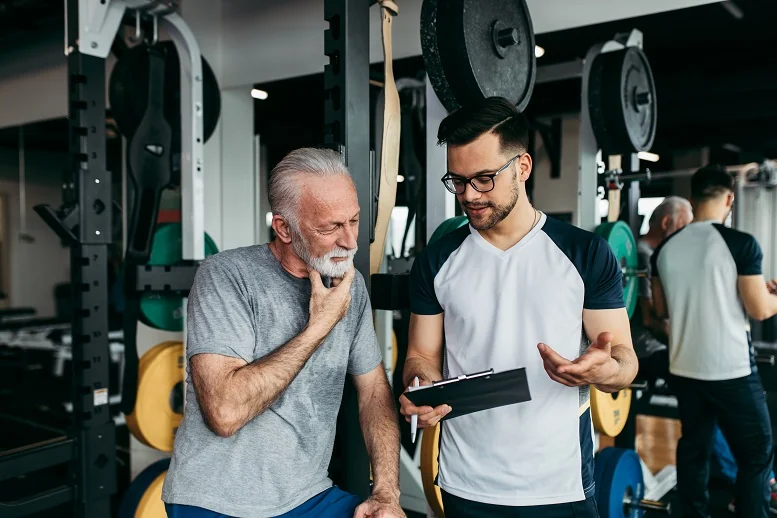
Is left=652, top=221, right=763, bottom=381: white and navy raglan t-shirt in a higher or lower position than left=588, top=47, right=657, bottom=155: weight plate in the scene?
lower

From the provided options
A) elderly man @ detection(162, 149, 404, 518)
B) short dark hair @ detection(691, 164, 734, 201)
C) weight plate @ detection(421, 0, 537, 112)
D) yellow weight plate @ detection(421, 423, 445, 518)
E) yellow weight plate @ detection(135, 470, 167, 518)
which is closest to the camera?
elderly man @ detection(162, 149, 404, 518)

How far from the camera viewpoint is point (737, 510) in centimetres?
242

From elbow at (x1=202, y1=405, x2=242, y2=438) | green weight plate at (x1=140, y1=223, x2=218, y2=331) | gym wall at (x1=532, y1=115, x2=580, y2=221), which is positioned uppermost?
gym wall at (x1=532, y1=115, x2=580, y2=221)

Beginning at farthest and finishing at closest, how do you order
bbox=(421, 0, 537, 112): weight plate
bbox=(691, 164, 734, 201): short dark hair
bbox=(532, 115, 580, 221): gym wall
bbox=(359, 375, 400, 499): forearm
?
1. bbox=(532, 115, 580, 221): gym wall
2. bbox=(691, 164, 734, 201): short dark hair
3. bbox=(421, 0, 537, 112): weight plate
4. bbox=(359, 375, 400, 499): forearm

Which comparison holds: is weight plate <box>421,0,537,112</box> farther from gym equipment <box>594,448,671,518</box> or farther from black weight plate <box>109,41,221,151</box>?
gym equipment <box>594,448,671,518</box>

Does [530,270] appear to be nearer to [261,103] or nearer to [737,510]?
[737,510]

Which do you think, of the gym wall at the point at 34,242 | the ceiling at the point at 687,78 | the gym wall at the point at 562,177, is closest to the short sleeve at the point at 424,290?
the ceiling at the point at 687,78

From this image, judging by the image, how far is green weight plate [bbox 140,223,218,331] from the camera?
2.17m

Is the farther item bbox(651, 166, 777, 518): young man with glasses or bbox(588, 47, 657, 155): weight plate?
bbox(588, 47, 657, 155): weight plate

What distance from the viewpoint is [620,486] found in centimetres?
233

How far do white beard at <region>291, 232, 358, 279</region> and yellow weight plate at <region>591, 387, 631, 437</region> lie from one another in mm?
1236

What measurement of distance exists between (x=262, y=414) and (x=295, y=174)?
0.47m

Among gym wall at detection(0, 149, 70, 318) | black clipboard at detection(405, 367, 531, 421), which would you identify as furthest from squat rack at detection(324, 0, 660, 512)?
gym wall at detection(0, 149, 70, 318)

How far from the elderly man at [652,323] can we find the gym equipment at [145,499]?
202 centimetres
